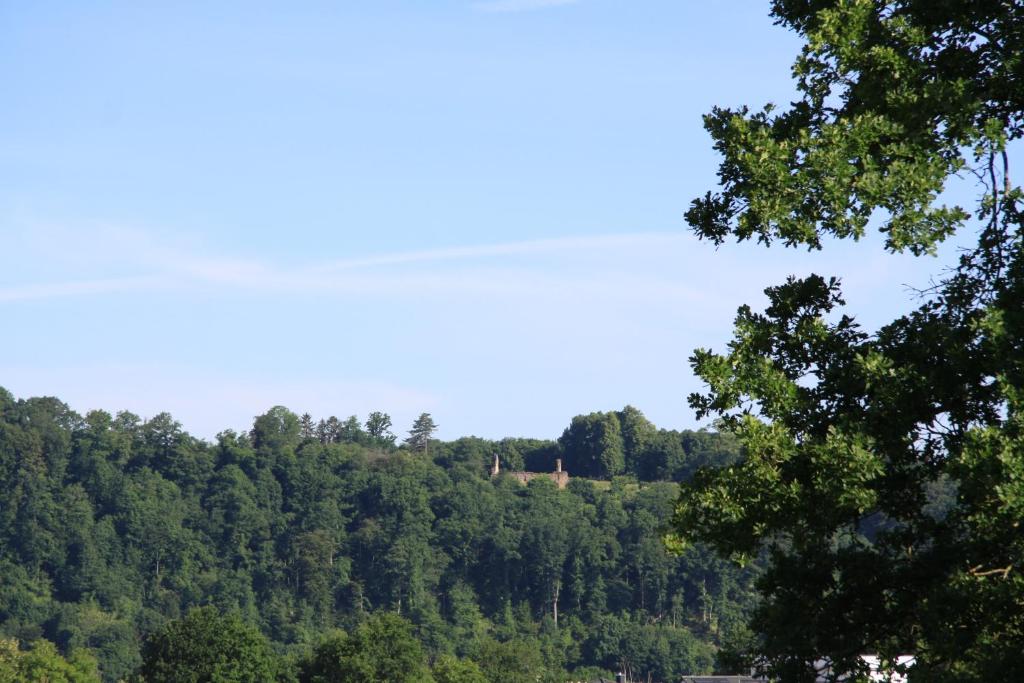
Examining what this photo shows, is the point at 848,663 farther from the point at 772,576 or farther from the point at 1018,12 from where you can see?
the point at 1018,12

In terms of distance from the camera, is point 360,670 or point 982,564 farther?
point 360,670

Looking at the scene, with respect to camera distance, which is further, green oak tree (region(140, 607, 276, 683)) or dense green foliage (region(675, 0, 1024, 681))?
green oak tree (region(140, 607, 276, 683))

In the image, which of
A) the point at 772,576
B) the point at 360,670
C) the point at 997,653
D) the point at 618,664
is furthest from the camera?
the point at 618,664

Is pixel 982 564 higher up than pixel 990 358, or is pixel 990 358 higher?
pixel 990 358

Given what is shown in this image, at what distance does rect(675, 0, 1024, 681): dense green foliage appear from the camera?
17875 millimetres

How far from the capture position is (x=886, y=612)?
1941 centimetres

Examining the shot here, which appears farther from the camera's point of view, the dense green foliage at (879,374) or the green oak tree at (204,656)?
the green oak tree at (204,656)

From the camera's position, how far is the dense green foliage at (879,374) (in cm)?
1788

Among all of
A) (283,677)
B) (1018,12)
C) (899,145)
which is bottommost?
(283,677)

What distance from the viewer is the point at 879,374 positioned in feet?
60.0

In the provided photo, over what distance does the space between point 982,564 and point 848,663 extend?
1.76m

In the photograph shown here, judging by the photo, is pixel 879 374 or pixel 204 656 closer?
pixel 879 374

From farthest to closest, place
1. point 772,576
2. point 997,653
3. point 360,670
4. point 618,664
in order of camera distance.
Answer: point 618,664 < point 360,670 < point 772,576 < point 997,653

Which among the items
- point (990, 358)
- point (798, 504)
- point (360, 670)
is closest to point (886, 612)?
point (798, 504)
